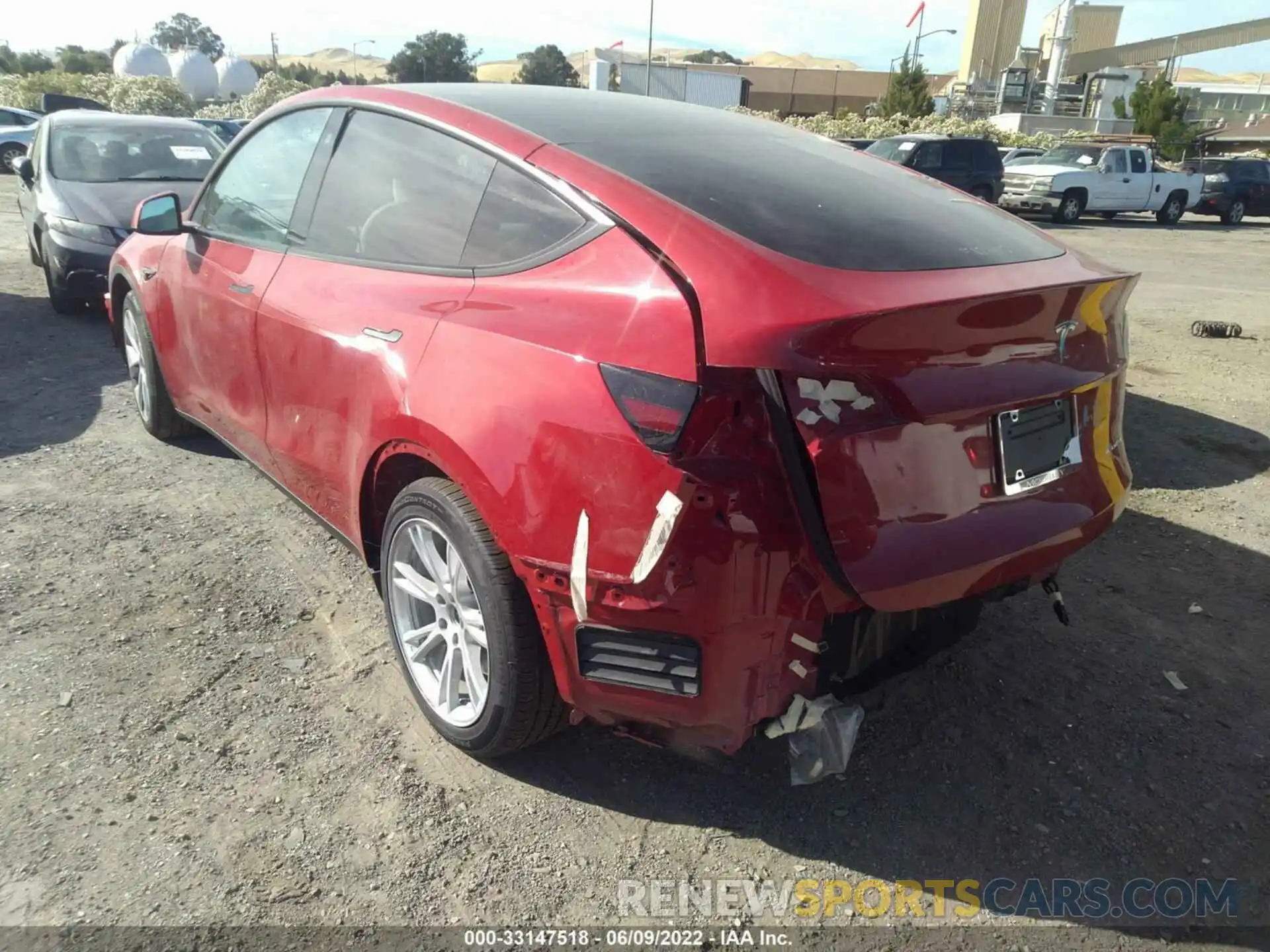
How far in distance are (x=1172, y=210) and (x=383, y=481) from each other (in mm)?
25001

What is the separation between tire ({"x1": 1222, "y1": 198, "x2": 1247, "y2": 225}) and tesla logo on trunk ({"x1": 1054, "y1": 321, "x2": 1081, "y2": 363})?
26.4m

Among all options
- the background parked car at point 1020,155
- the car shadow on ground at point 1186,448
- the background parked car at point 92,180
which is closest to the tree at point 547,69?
the background parked car at point 1020,155

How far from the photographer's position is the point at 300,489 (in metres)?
3.25

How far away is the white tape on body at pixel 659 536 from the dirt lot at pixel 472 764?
2.62 ft

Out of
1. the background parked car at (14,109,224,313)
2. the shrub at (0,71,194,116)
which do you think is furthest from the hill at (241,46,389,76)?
→ the background parked car at (14,109,224,313)

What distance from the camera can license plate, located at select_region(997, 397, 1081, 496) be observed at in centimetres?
212

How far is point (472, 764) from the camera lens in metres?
2.56

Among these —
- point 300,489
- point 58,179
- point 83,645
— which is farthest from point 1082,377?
point 58,179

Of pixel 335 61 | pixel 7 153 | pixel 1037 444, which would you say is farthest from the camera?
Result: pixel 335 61

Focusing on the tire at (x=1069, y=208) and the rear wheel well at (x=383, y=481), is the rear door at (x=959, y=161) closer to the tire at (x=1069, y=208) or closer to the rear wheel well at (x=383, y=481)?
the tire at (x=1069, y=208)

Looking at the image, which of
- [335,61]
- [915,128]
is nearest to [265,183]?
[915,128]

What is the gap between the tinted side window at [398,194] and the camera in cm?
259

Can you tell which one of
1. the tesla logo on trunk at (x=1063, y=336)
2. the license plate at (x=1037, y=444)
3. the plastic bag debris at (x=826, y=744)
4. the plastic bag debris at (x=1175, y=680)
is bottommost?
the plastic bag debris at (x=1175, y=680)

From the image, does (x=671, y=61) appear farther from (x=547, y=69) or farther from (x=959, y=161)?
(x=959, y=161)
